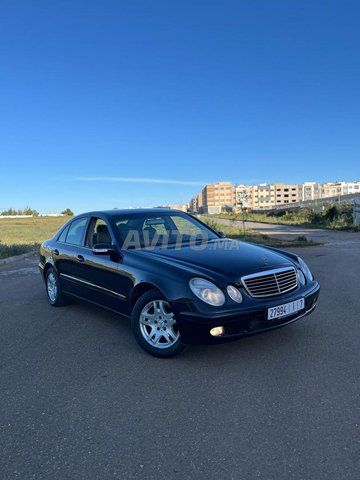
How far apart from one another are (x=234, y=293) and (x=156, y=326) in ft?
2.96

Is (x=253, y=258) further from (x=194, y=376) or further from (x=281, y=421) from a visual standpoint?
(x=281, y=421)

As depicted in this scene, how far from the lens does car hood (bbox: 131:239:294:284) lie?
12.3 feet

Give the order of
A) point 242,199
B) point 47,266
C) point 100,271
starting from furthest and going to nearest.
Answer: point 242,199 < point 47,266 < point 100,271

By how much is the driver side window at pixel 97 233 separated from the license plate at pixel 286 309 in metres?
2.24

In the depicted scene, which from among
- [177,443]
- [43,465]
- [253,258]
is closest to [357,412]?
[177,443]

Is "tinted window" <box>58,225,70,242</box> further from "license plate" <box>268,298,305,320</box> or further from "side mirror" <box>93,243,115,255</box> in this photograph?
"license plate" <box>268,298,305,320</box>

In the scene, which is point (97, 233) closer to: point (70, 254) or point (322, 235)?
point (70, 254)

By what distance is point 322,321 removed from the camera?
497cm

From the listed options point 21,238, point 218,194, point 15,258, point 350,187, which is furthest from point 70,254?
point 350,187

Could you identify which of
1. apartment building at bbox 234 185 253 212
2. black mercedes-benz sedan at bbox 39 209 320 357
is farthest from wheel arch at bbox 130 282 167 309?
apartment building at bbox 234 185 253 212

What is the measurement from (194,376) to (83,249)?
2.52m

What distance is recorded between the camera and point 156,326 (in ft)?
13.0

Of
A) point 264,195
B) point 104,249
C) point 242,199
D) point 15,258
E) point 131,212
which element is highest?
point 264,195

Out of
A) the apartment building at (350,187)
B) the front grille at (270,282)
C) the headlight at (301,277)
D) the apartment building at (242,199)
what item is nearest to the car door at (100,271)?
the front grille at (270,282)
